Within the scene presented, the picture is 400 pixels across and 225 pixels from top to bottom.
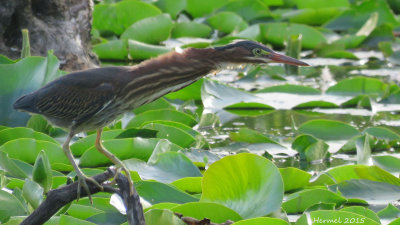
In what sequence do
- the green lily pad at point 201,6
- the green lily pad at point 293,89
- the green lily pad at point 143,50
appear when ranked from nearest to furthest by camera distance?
the green lily pad at point 293,89 → the green lily pad at point 143,50 → the green lily pad at point 201,6

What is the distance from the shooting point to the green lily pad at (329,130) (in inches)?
193

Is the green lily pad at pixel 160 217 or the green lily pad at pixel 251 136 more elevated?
the green lily pad at pixel 160 217

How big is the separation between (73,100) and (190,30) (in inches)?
183

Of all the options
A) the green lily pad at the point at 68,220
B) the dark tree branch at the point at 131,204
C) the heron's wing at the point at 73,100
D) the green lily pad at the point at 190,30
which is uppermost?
the heron's wing at the point at 73,100

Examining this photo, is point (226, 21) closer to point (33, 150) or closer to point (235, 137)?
point (235, 137)

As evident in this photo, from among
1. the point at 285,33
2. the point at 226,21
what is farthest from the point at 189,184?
the point at 226,21

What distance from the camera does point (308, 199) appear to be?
3551 mm

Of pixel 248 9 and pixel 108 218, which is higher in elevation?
pixel 108 218

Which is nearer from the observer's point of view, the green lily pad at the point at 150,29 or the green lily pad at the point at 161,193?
the green lily pad at the point at 161,193

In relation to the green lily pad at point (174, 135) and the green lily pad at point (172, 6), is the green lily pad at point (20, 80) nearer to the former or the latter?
the green lily pad at point (174, 135)

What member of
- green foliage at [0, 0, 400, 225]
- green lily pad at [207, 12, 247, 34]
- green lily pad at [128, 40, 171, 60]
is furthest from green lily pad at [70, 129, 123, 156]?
green lily pad at [207, 12, 247, 34]

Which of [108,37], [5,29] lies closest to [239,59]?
[5,29]

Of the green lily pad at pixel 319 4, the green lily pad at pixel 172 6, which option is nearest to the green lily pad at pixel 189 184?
the green lily pad at pixel 172 6

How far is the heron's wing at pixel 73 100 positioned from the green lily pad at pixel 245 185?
1.76 feet
